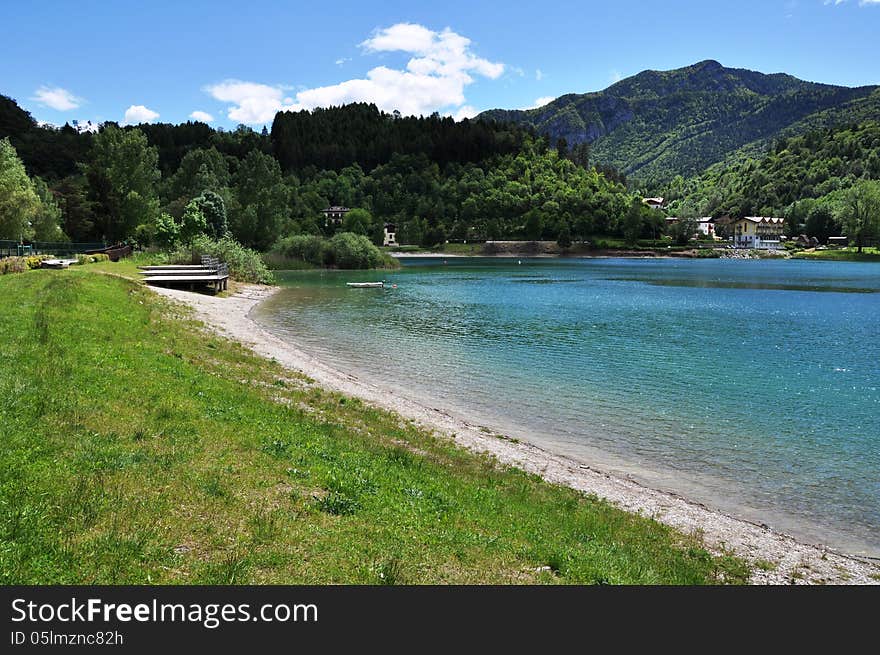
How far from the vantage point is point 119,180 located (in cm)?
8606

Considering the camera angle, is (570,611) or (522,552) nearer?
(570,611)

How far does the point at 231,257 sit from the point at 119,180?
2284 centimetres

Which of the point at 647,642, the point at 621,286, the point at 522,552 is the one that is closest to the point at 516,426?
the point at 522,552

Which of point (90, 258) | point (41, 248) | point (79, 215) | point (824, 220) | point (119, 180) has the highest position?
point (119, 180)

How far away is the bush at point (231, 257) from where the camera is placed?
235 feet

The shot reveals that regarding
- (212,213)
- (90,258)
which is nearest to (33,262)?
(90,258)

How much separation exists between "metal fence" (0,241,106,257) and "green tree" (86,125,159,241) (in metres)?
7.45

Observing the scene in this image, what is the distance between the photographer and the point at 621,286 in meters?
88.9

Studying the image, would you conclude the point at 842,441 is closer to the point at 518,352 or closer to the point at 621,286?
the point at 518,352

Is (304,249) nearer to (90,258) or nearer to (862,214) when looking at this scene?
(90,258)

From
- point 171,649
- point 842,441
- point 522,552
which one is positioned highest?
point 171,649

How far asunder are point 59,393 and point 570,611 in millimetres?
11337

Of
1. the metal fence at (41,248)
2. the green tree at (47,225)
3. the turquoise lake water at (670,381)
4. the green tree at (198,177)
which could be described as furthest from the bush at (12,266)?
the green tree at (198,177)

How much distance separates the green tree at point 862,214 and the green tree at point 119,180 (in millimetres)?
175495
